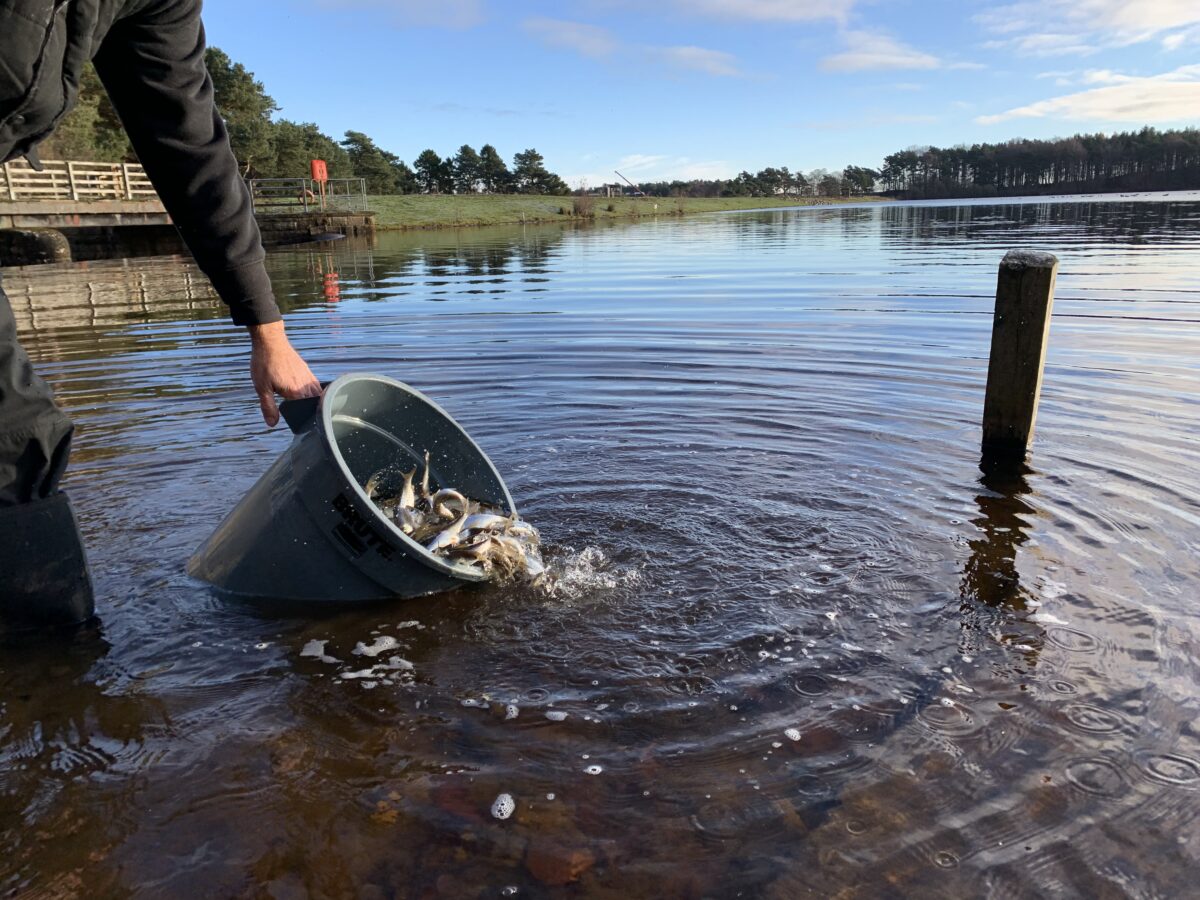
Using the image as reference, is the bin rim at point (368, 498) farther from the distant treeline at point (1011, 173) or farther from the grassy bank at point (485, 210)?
the distant treeline at point (1011, 173)

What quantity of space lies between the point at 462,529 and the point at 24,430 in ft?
5.19

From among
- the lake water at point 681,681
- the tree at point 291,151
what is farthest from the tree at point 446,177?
the lake water at point 681,681

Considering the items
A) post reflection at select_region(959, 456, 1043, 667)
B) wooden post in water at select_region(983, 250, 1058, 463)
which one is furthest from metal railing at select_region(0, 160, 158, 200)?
post reflection at select_region(959, 456, 1043, 667)

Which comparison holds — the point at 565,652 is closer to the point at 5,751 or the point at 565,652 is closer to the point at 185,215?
the point at 5,751

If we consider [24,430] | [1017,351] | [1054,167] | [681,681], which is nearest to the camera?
[24,430]

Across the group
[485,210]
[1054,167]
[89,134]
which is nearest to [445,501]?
[89,134]

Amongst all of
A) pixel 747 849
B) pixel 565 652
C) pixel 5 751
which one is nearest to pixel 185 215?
pixel 5 751

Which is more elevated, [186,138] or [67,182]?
[67,182]

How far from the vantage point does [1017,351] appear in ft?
17.1

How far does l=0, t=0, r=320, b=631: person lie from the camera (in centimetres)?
220

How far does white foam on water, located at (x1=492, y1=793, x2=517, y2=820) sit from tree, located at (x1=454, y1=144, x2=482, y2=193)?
9212 cm

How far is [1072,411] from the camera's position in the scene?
6.23 metres

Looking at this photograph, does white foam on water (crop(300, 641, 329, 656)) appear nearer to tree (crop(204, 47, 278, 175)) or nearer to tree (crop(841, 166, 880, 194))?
tree (crop(204, 47, 278, 175))

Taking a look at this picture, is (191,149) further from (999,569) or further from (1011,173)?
(1011,173)
